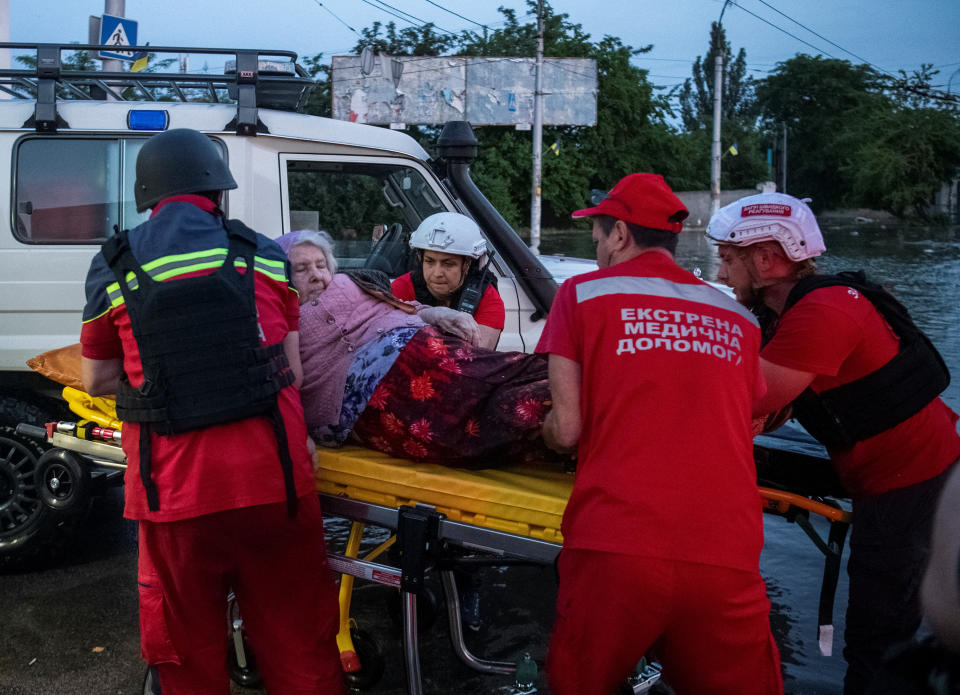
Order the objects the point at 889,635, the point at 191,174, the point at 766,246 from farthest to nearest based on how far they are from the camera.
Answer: the point at 766,246, the point at 889,635, the point at 191,174

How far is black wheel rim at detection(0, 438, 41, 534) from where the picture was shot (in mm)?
4676

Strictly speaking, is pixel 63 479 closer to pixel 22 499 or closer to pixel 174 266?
pixel 22 499

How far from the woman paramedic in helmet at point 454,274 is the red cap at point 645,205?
1.90 metres

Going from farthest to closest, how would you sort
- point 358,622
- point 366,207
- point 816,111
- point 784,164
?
point 816,111, point 784,164, point 366,207, point 358,622

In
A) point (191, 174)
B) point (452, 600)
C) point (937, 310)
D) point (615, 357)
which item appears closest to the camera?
point (615, 357)

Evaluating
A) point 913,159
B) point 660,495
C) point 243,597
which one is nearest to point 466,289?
point 243,597

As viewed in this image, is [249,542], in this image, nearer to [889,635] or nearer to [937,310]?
[889,635]

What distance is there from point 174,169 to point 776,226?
1.86m

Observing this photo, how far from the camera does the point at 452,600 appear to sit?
3730 mm

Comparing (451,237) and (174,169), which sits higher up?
(174,169)

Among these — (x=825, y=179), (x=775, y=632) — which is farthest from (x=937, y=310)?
(x=825, y=179)

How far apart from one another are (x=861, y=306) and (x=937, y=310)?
13.5 m

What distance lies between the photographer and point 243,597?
2.87 meters

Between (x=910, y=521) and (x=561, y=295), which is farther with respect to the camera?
(x=910, y=521)
